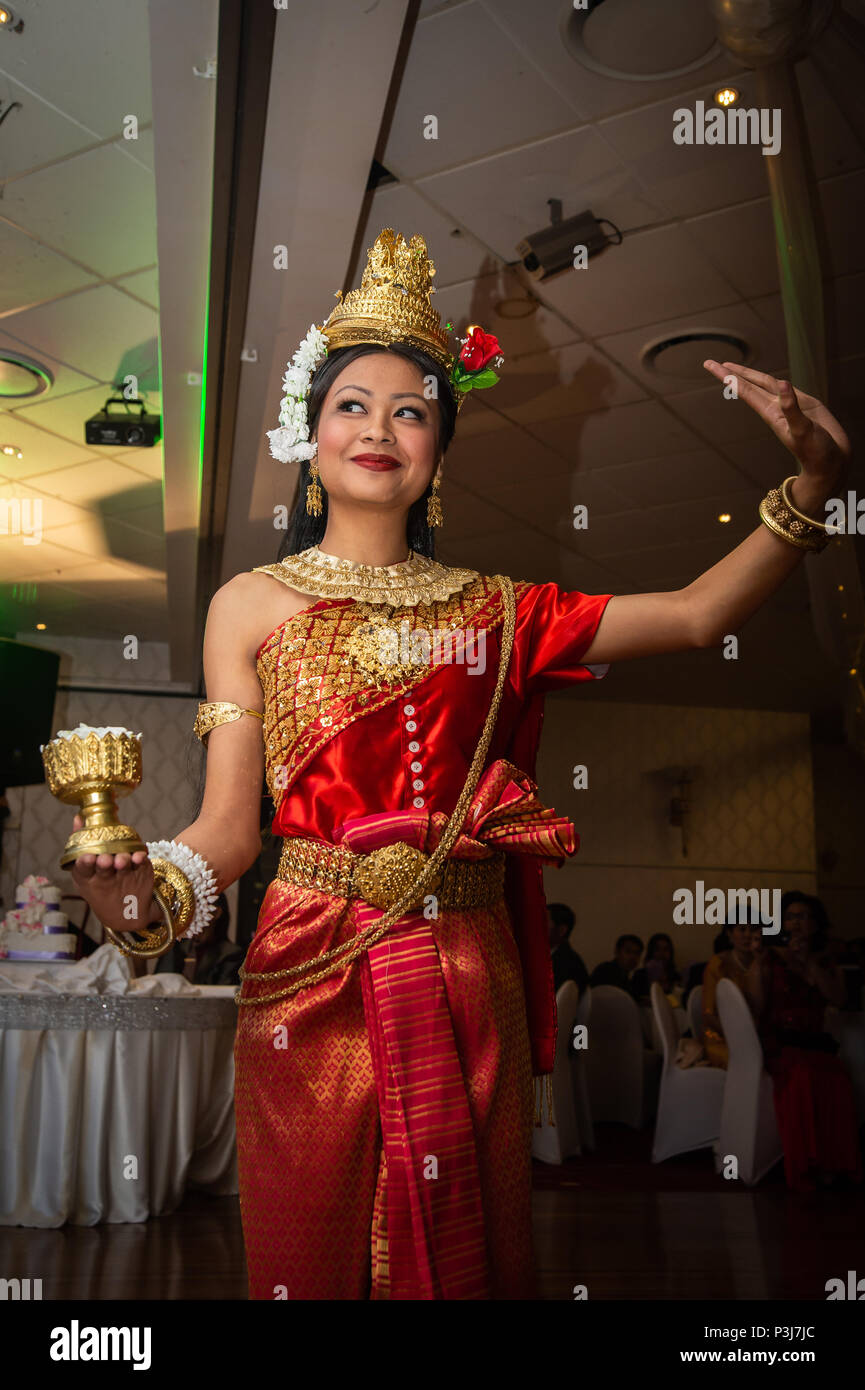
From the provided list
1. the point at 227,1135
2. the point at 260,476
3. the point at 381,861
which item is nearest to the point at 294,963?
the point at 381,861

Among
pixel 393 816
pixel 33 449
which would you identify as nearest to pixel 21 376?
pixel 33 449

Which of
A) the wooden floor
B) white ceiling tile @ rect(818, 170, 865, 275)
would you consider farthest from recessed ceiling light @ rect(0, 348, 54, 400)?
the wooden floor

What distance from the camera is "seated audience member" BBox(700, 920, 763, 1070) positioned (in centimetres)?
645

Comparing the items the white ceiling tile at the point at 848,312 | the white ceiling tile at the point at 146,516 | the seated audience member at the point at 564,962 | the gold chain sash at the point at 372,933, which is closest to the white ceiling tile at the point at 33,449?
the white ceiling tile at the point at 146,516

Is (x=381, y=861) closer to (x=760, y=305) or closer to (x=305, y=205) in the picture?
(x=305, y=205)

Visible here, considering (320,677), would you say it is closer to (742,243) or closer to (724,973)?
(742,243)

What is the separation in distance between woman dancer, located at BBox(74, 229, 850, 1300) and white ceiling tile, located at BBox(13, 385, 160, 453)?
514 cm

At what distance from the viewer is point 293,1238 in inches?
47.8

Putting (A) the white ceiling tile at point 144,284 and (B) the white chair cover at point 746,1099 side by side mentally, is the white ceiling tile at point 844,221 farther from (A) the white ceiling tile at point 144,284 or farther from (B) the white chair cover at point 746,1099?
(B) the white chair cover at point 746,1099

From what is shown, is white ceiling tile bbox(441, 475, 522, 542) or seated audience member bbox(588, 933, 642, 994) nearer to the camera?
white ceiling tile bbox(441, 475, 522, 542)

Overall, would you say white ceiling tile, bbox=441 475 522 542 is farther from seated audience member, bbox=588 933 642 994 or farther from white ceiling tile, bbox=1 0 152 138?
seated audience member, bbox=588 933 642 994

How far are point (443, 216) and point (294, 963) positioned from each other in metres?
3.74

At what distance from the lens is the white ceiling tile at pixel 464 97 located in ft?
11.4

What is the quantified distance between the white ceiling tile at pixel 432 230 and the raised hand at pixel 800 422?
10.1ft
